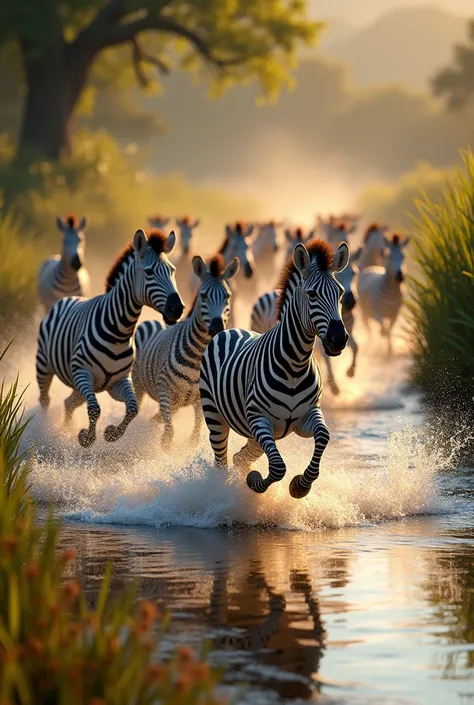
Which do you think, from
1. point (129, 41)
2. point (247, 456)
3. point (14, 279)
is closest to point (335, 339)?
point (247, 456)

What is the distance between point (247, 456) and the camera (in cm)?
1242

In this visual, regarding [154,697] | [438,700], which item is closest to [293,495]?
[438,700]

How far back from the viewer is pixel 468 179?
18234mm

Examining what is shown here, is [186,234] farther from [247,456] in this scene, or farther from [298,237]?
[247,456]

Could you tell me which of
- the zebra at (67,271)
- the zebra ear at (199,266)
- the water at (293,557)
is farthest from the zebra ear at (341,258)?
the zebra at (67,271)

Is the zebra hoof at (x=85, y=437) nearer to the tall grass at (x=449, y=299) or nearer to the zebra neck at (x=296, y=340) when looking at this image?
the zebra neck at (x=296, y=340)

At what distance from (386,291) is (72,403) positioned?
1169cm

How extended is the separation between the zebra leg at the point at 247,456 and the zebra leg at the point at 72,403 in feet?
11.1

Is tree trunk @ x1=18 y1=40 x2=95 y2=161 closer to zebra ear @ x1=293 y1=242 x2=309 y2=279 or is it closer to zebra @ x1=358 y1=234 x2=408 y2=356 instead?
zebra @ x1=358 y1=234 x2=408 y2=356

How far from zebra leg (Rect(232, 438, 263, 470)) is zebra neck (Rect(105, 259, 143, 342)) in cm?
219

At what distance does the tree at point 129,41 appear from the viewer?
47.3m

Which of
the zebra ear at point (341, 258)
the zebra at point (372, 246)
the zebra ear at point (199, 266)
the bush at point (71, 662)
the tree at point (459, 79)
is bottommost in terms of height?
the bush at point (71, 662)

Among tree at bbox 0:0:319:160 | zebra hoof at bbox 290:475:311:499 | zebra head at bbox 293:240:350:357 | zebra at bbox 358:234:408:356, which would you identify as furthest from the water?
tree at bbox 0:0:319:160

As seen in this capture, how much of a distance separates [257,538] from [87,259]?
35.2 meters
